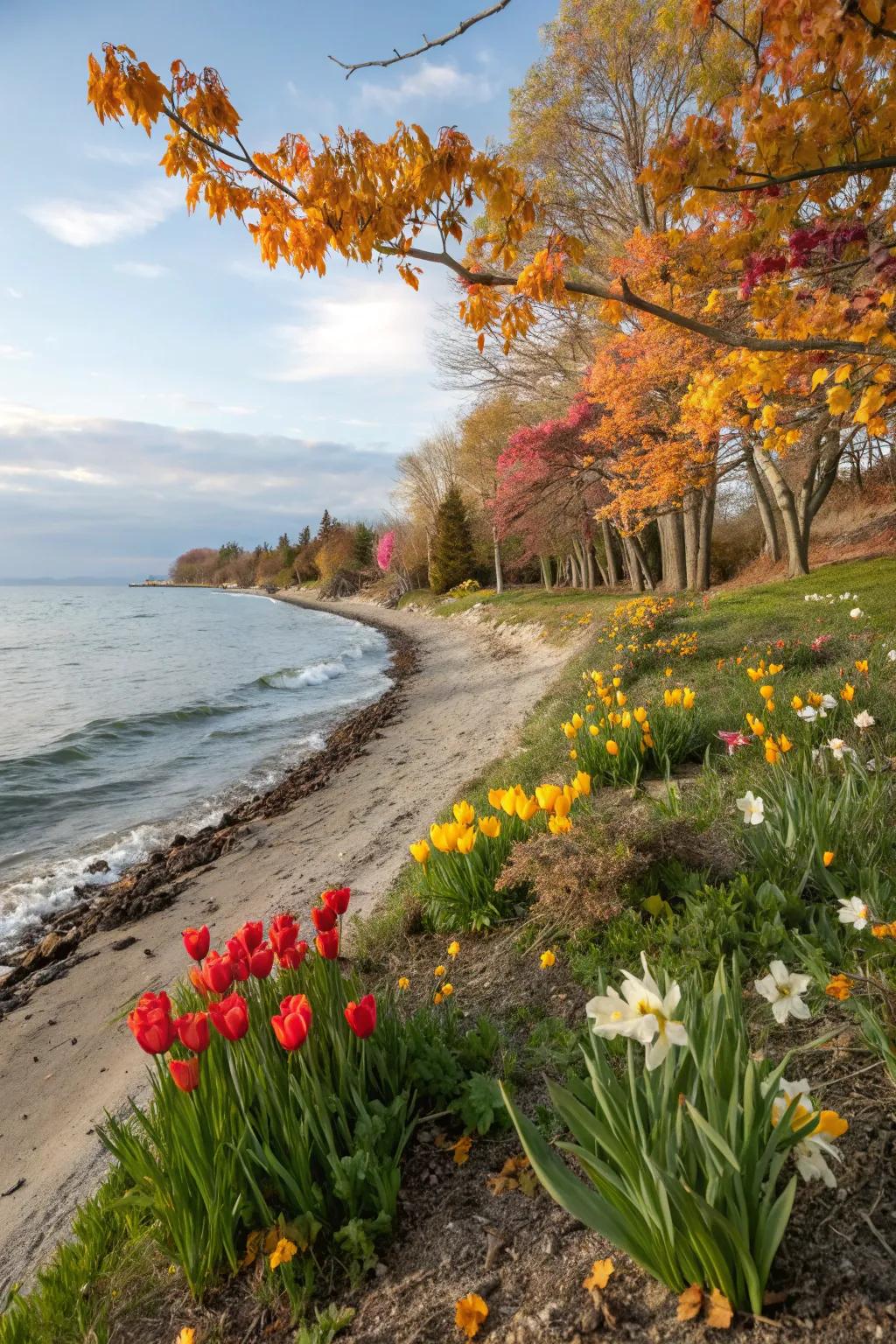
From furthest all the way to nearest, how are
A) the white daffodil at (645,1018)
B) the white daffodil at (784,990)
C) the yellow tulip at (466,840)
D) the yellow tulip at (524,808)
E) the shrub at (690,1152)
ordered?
the yellow tulip at (466,840) → the yellow tulip at (524,808) → the white daffodil at (784,990) → the white daffodil at (645,1018) → the shrub at (690,1152)

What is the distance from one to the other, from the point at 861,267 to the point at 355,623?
39671 mm

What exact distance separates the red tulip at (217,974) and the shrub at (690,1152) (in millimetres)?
988

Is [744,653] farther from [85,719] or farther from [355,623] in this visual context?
[355,623]

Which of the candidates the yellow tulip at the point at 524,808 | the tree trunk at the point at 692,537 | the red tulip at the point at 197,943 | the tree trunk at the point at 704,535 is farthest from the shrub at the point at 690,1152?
the tree trunk at the point at 692,537

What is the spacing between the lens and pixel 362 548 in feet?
215

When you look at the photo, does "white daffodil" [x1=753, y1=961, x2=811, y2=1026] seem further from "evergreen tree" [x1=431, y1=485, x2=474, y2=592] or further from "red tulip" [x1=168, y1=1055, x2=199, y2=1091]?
"evergreen tree" [x1=431, y1=485, x2=474, y2=592]

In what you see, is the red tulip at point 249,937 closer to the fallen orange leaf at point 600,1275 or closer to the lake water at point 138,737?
the fallen orange leaf at point 600,1275

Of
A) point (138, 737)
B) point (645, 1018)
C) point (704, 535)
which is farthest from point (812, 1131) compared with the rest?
point (704, 535)

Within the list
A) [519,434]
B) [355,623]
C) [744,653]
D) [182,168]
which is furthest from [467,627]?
[182,168]

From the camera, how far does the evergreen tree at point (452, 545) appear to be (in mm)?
Result: 40781

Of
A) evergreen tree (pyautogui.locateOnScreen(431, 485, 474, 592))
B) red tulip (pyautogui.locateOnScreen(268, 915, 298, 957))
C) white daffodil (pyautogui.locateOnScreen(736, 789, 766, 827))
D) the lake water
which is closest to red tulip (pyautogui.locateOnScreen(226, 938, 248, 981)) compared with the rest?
red tulip (pyautogui.locateOnScreen(268, 915, 298, 957))

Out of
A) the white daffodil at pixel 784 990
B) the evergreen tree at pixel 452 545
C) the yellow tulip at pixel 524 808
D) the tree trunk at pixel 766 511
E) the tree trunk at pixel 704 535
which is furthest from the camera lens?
the evergreen tree at pixel 452 545

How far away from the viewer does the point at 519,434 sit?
2191 cm

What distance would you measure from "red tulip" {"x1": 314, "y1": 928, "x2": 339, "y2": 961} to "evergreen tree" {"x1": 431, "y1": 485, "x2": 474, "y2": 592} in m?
39.0
